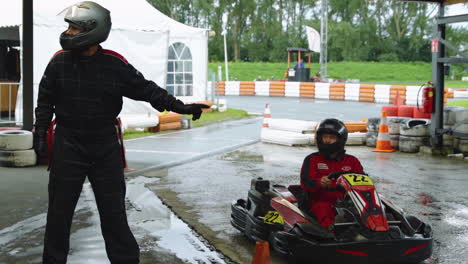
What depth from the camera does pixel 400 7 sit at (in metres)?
64.7

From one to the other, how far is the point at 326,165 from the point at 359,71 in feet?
157

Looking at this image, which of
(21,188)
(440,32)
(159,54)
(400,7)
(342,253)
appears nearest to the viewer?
(342,253)

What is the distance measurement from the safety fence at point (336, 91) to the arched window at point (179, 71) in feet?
22.2

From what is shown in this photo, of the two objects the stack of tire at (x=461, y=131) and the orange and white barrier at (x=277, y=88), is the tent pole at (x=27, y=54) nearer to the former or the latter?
the stack of tire at (x=461, y=131)

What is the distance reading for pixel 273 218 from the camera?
5.49 m

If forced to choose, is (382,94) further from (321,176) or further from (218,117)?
(321,176)

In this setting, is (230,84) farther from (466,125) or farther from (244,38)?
(244,38)

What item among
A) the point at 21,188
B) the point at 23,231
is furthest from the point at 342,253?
the point at 21,188

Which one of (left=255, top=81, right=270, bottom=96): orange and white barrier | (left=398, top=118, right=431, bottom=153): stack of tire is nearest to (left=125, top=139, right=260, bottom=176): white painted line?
(left=398, top=118, right=431, bottom=153): stack of tire

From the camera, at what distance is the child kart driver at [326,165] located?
214 inches

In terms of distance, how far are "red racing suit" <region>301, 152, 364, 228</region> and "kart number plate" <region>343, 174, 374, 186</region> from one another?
0.23m

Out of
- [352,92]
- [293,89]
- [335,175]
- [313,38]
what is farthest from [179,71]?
[313,38]

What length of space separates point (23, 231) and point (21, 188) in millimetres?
2267

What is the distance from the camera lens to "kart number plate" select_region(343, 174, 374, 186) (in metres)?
5.04
